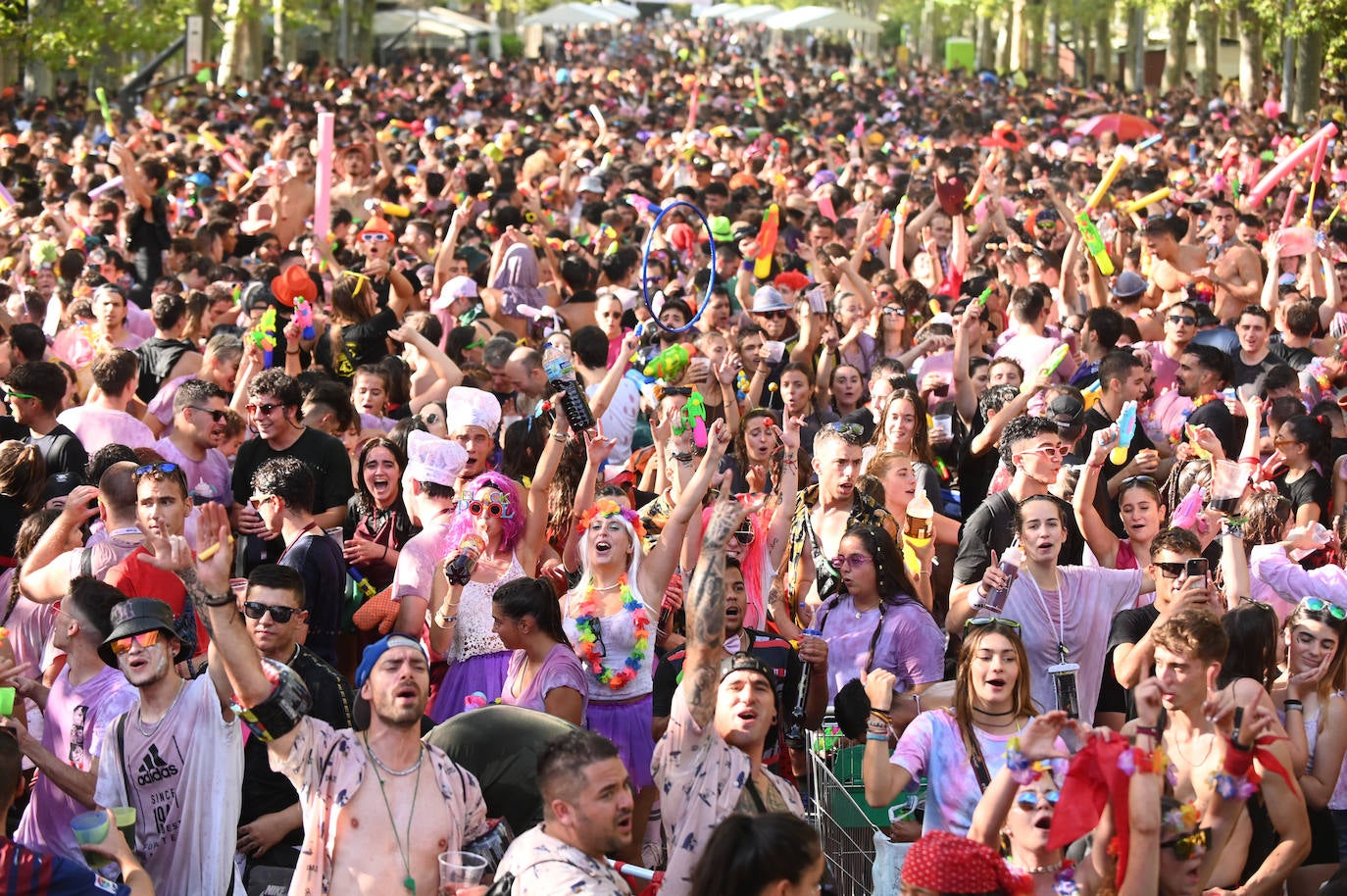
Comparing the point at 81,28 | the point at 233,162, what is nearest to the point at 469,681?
the point at 233,162

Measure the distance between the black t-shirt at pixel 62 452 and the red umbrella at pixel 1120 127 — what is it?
22.0 meters

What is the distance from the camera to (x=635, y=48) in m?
67.5

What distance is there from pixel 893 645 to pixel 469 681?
4.69ft

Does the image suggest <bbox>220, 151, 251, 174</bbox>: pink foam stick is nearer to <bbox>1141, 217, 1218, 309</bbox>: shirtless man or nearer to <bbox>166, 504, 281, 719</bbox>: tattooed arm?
<bbox>1141, 217, 1218, 309</bbox>: shirtless man

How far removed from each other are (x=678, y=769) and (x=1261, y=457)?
4124mm

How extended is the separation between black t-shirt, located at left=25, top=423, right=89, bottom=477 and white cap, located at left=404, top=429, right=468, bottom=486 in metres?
1.52

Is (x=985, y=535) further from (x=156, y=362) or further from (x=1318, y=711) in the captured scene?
(x=156, y=362)

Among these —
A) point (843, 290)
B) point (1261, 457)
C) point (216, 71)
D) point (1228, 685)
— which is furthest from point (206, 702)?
point (216, 71)

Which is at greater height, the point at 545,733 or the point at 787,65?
the point at 787,65

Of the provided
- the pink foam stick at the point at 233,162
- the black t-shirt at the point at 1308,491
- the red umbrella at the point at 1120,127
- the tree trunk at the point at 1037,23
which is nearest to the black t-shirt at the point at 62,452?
the black t-shirt at the point at 1308,491

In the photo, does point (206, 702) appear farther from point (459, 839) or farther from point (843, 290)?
point (843, 290)

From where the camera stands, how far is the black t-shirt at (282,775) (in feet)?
16.7

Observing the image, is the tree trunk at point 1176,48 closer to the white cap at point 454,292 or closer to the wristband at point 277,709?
the white cap at point 454,292

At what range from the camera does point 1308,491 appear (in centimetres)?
734
